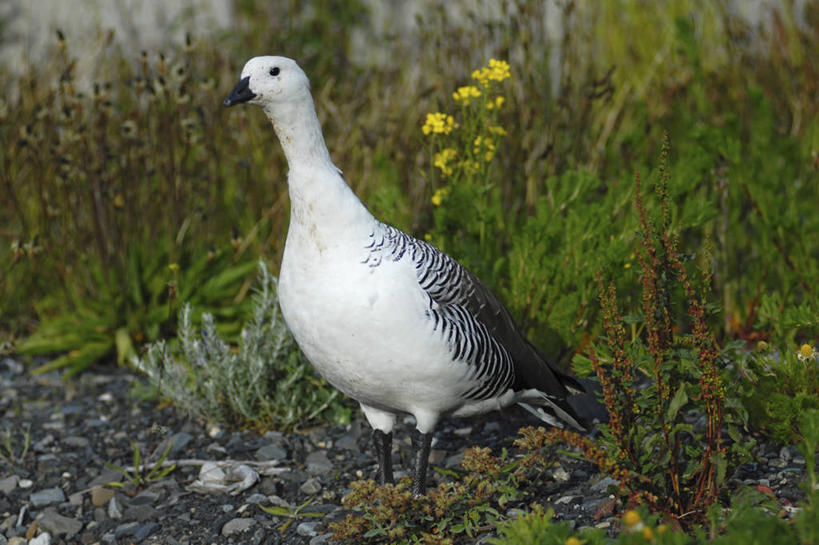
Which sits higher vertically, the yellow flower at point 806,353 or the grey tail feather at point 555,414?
the yellow flower at point 806,353

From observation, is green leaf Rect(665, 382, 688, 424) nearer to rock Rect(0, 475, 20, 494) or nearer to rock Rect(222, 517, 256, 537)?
rock Rect(222, 517, 256, 537)

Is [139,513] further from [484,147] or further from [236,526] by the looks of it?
[484,147]

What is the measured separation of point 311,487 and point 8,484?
1.31 meters

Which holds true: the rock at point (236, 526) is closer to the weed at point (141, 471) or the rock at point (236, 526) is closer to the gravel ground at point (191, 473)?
the gravel ground at point (191, 473)

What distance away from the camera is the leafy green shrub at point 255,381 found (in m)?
4.24

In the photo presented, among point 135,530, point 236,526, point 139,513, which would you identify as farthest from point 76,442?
point 236,526

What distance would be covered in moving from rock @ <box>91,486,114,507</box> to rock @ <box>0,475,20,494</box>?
1.25 ft

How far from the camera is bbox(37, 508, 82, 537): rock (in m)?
3.57

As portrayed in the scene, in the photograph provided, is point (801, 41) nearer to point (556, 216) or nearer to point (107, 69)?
point (556, 216)

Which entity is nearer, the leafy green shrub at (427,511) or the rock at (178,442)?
the leafy green shrub at (427,511)

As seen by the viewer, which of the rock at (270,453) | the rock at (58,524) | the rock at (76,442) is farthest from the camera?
the rock at (76,442)

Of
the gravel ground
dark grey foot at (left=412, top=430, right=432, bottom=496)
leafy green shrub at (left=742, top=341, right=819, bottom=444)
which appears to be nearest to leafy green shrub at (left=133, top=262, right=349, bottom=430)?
the gravel ground

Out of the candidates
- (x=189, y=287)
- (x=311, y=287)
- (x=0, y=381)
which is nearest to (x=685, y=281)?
(x=311, y=287)

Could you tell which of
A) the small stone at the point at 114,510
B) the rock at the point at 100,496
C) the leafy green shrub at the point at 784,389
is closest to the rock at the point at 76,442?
the rock at the point at 100,496
